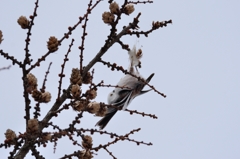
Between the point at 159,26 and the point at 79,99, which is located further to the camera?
the point at 159,26

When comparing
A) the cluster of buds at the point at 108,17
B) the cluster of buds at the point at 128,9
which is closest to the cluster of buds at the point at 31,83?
the cluster of buds at the point at 108,17

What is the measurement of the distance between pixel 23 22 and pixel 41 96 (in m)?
0.70

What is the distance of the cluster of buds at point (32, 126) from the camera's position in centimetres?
305

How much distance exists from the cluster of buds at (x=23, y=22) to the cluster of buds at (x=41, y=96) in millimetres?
622

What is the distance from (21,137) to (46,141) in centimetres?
22

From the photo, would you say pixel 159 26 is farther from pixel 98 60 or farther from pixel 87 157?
pixel 87 157

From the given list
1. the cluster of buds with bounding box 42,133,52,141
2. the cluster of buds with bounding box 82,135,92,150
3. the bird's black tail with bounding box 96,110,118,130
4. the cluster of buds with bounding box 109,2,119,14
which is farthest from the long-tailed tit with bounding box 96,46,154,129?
the cluster of buds with bounding box 42,133,52,141

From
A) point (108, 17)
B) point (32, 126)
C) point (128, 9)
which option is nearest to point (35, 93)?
point (32, 126)

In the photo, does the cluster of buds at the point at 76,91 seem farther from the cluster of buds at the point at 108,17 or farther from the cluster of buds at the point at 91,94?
the cluster of buds at the point at 108,17

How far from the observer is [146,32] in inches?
149

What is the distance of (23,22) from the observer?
3.40m

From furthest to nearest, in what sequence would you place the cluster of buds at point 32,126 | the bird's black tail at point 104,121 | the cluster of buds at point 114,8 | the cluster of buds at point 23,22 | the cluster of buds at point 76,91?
the bird's black tail at point 104,121, the cluster of buds at point 114,8, the cluster of buds at point 23,22, the cluster of buds at point 76,91, the cluster of buds at point 32,126

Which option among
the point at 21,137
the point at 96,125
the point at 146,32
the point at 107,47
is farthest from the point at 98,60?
the point at 21,137

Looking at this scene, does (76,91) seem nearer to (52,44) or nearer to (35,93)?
(35,93)
